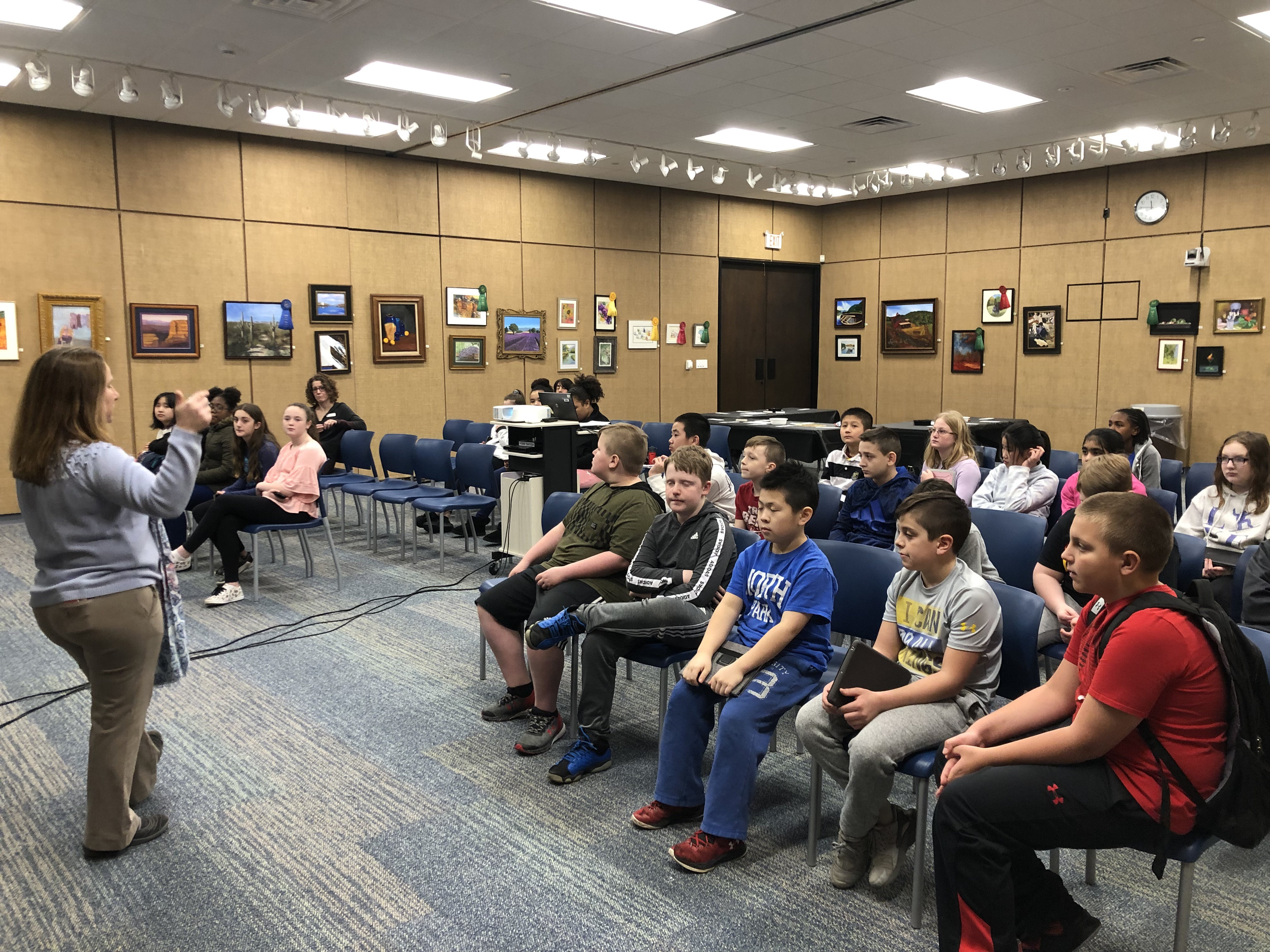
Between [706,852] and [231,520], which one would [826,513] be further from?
[231,520]

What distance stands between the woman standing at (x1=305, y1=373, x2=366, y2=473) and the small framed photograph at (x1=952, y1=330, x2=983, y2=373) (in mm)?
8212

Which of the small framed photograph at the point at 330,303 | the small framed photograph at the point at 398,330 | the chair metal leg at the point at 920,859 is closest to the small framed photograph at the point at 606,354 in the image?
the small framed photograph at the point at 398,330

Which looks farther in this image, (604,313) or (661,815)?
(604,313)

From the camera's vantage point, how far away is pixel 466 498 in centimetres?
699

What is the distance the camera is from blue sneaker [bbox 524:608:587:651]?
3.39 metres

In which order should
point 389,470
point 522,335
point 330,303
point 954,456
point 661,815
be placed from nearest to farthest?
point 661,815
point 954,456
point 389,470
point 330,303
point 522,335

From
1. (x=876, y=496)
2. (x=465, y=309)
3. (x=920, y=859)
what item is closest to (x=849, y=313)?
(x=465, y=309)

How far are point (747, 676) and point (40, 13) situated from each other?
21.4ft

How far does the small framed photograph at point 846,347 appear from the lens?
14211 mm

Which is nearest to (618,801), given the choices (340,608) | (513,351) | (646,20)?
(340,608)

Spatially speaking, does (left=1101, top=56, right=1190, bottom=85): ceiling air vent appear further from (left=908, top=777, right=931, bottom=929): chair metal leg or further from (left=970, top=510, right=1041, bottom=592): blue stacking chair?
(left=908, top=777, right=931, bottom=929): chair metal leg

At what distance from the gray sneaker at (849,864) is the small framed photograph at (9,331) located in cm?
874

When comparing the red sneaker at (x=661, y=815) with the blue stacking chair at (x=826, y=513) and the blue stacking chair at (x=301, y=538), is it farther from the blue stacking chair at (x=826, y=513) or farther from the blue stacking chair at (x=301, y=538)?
the blue stacking chair at (x=301, y=538)

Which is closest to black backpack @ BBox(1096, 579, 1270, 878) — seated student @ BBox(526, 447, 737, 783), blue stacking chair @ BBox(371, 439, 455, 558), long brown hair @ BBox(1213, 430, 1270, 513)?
seated student @ BBox(526, 447, 737, 783)
